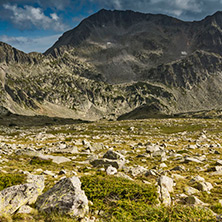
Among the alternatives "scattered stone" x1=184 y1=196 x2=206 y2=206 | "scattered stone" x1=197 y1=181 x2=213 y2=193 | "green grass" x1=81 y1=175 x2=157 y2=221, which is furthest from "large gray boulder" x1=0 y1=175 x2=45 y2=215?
"scattered stone" x1=197 y1=181 x2=213 y2=193

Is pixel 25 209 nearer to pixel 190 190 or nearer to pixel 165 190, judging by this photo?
pixel 165 190

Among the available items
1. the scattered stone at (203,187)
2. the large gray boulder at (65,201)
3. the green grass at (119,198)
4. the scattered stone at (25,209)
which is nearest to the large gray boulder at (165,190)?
Answer: the green grass at (119,198)

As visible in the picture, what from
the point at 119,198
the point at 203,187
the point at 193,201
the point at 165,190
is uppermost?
the point at 119,198

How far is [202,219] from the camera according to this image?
22.7 feet

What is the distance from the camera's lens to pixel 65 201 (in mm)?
7891

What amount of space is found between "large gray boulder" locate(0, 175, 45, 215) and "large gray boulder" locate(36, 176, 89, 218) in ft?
1.30

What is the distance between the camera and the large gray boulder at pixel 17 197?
7.59 metres

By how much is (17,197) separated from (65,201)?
7.10 ft

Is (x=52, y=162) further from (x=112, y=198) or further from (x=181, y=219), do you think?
(x=181, y=219)

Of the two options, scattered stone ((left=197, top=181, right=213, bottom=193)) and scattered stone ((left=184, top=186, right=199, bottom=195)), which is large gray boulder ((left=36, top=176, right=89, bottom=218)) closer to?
scattered stone ((left=184, top=186, right=199, bottom=195))

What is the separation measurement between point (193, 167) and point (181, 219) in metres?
13.0

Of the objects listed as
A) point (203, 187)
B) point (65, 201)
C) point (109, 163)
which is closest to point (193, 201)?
point (203, 187)

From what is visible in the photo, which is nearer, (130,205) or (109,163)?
(130,205)

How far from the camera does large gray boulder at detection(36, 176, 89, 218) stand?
7.68 metres
